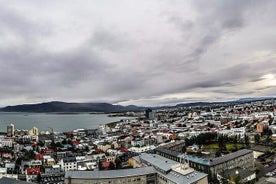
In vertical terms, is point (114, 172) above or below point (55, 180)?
above

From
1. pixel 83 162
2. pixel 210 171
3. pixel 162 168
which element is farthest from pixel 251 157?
pixel 83 162

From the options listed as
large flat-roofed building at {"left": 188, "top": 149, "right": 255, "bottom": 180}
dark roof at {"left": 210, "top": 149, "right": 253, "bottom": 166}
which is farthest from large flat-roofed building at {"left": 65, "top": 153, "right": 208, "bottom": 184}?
dark roof at {"left": 210, "top": 149, "right": 253, "bottom": 166}

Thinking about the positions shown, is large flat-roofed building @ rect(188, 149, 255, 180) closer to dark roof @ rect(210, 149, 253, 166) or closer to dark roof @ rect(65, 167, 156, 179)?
dark roof @ rect(210, 149, 253, 166)

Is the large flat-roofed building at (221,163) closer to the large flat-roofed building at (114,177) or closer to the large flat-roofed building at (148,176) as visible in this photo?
the large flat-roofed building at (148,176)

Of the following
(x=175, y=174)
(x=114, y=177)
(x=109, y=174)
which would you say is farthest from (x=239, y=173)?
(x=109, y=174)

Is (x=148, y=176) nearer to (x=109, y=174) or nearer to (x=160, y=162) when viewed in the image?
(x=160, y=162)

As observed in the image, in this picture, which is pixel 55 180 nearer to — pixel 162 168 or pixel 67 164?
pixel 67 164
